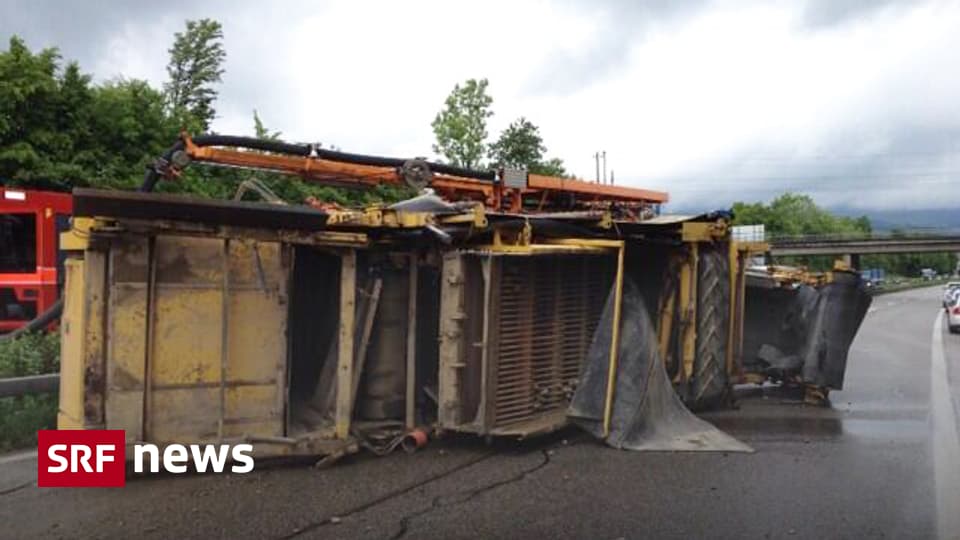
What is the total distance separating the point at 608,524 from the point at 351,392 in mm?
2571

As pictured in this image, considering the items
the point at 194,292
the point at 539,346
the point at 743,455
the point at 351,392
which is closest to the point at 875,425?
the point at 743,455

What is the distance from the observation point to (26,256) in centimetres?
1130

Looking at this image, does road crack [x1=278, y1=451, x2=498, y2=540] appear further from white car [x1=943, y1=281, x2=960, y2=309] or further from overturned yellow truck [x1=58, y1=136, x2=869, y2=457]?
white car [x1=943, y1=281, x2=960, y2=309]

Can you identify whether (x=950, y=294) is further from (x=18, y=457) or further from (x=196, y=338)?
(x=18, y=457)

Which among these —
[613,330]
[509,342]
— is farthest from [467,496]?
[613,330]

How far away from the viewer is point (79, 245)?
615 centimetres

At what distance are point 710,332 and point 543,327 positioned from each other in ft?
7.43

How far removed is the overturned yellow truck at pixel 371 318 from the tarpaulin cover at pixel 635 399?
0.07ft

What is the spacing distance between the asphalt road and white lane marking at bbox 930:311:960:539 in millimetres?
27

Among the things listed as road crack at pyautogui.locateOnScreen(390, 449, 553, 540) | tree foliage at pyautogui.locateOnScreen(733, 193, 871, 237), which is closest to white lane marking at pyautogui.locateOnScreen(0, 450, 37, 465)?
road crack at pyautogui.locateOnScreen(390, 449, 553, 540)

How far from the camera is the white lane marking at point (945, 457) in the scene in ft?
17.6

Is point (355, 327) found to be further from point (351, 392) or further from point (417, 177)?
point (417, 177)

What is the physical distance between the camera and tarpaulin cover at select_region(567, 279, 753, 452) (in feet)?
24.3

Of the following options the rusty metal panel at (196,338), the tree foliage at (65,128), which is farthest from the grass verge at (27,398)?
the tree foliage at (65,128)
